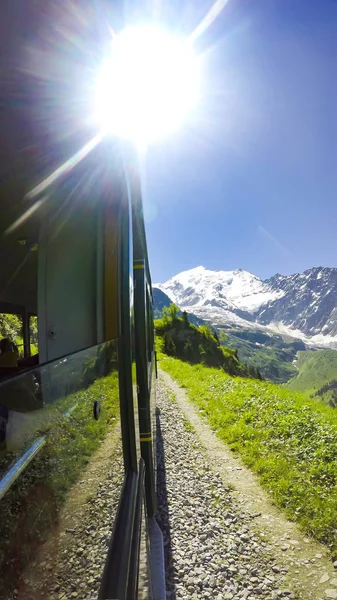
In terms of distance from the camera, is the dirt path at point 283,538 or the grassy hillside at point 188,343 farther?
the grassy hillside at point 188,343

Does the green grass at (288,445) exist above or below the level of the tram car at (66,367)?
below

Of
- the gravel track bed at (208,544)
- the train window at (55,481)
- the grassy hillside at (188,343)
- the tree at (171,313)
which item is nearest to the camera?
the train window at (55,481)

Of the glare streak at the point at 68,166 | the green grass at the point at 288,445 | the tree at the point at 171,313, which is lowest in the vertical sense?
the green grass at the point at 288,445

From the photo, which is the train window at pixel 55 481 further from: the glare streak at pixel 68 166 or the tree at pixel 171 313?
the tree at pixel 171 313

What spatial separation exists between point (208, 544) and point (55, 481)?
4510mm

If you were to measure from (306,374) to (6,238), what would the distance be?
695 feet

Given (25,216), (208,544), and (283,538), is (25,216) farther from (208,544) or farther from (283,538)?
(283,538)

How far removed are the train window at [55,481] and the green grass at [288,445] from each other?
439 centimetres

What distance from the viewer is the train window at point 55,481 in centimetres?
69

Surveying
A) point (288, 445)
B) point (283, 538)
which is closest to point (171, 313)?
point (288, 445)

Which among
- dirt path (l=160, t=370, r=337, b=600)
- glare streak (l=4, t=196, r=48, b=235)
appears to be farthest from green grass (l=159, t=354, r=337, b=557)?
glare streak (l=4, t=196, r=48, b=235)

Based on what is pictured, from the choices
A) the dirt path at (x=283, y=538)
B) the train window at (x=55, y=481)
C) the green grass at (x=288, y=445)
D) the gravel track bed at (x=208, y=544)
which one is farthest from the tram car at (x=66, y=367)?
the green grass at (x=288, y=445)

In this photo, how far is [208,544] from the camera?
448 cm

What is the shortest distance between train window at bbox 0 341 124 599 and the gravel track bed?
3244mm
